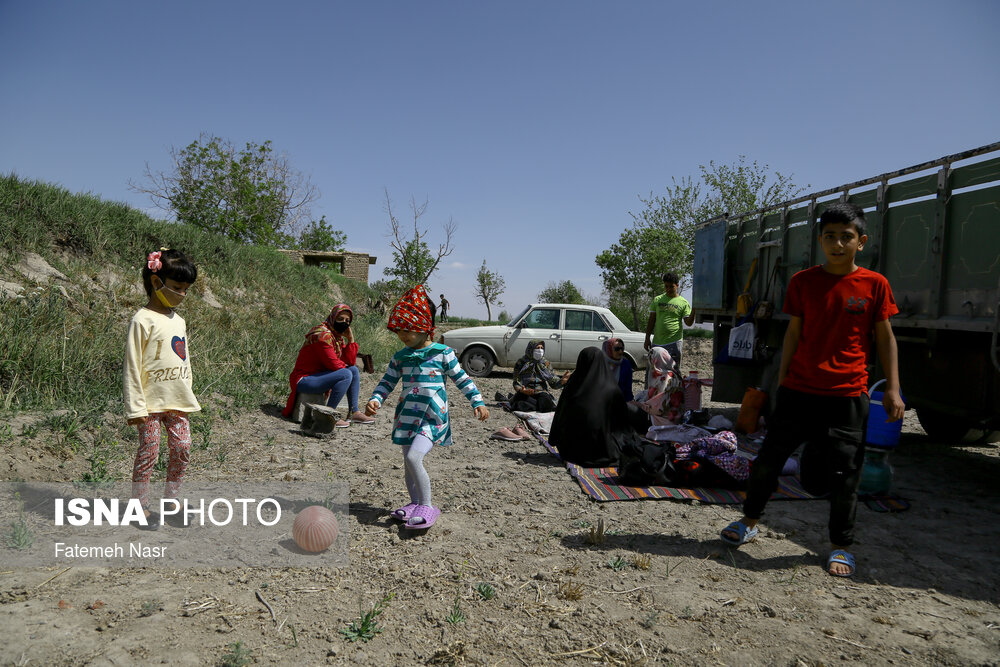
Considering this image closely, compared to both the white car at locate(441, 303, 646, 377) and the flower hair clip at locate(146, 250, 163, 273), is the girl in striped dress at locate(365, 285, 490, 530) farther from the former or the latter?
the white car at locate(441, 303, 646, 377)

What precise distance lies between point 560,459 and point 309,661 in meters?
3.69

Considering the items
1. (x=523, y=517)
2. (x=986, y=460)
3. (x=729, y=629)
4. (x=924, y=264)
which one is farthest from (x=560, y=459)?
(x=986, y=460)

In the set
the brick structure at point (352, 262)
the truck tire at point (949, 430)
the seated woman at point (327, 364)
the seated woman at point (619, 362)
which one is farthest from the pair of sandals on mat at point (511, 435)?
the brick structure at point (352, 262)

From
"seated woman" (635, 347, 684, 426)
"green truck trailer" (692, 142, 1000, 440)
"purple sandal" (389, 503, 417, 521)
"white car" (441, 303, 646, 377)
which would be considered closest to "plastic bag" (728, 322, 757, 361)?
"green truck trailer" (692, 142, 1000, 440)

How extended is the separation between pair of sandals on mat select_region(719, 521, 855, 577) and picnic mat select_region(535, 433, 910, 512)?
0.78 m

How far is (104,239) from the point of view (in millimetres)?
10250

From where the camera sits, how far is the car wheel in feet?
38.4

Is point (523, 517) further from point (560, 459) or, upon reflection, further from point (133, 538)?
point (133, 538)

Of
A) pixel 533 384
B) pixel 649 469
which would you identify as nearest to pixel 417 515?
pixel 649 469

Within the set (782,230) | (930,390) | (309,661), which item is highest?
(782,230)

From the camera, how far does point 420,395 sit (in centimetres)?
374

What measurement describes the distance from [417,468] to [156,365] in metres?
1.61

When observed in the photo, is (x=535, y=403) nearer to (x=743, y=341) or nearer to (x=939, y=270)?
(x=743, y=341)

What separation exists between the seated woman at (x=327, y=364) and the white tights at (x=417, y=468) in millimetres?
3171
